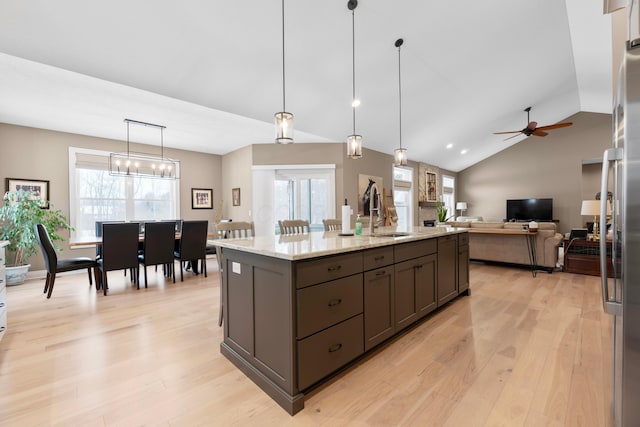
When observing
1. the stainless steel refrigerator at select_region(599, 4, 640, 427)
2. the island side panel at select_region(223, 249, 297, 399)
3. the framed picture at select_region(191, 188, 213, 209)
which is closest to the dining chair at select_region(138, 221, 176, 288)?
the framed picture at select_region(191, 188, 213, 209)

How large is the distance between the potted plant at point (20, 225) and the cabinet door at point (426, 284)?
Result: 16.6 ft

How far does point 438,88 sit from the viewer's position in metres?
5.04

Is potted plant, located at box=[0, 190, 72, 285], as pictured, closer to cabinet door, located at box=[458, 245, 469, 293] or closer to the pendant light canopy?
the pendant light canopy

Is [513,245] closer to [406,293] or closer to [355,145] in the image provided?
[406,293]

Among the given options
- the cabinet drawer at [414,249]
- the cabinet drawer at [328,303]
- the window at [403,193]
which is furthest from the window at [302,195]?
the cabinet drawer at [328,303]

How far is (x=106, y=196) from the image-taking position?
568 cm

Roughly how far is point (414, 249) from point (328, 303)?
1153 millimetres

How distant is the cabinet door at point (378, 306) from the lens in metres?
2.10

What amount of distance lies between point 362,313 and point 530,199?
943cm

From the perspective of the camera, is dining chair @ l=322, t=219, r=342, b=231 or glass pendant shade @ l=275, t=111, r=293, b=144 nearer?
glass pendant shade @ l=275, t=111, r=293, b=144

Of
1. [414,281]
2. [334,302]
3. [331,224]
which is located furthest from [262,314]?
[331,224]

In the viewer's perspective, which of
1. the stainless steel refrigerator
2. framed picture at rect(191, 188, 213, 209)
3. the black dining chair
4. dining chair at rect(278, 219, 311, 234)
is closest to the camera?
the stainless steel refrigerator

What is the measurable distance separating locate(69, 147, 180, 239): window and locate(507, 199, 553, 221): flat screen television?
9.77 metres

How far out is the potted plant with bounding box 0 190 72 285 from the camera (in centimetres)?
416
